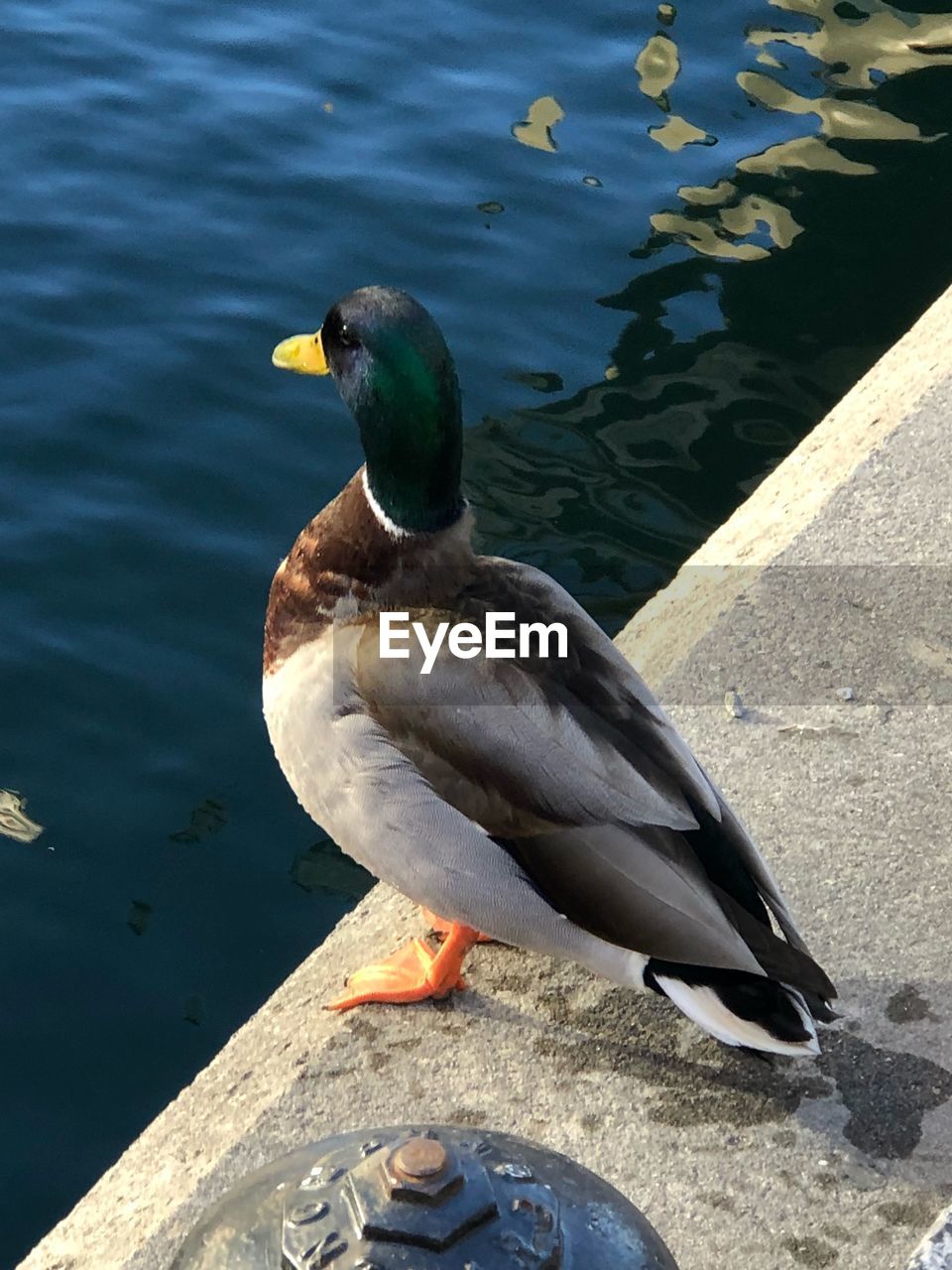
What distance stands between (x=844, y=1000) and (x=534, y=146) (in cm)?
467

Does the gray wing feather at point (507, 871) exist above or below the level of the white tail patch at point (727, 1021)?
above

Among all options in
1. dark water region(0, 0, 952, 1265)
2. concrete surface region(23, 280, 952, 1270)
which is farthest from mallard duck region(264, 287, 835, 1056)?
dark water region(0, 0, 952, 1265)

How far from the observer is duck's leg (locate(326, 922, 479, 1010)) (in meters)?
2.89

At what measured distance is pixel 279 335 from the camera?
5.66 meters

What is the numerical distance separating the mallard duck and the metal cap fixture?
1.17 meters

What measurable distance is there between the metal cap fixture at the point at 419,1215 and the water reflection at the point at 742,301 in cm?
360

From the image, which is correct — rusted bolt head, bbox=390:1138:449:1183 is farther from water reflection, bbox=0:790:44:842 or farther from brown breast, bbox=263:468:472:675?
water reflection, bbox=0:790:44:842

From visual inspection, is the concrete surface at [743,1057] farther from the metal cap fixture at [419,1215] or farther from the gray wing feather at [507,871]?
the metal cap fixture at [419,1215]

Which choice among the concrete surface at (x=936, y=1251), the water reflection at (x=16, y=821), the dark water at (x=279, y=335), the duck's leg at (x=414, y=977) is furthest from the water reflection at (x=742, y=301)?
the concrete surface at (x=936, y=1251)

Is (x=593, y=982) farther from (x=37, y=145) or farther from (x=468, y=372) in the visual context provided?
(x=37, y=145)

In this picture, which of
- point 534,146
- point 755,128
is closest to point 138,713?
point 534,146

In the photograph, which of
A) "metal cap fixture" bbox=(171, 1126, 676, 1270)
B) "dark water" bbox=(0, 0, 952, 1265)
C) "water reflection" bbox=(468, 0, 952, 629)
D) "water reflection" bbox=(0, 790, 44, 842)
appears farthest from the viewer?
"water reflection" bbox=(468, 0, 952, 629)

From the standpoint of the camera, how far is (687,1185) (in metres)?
2.53

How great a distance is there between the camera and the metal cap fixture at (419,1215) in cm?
131
